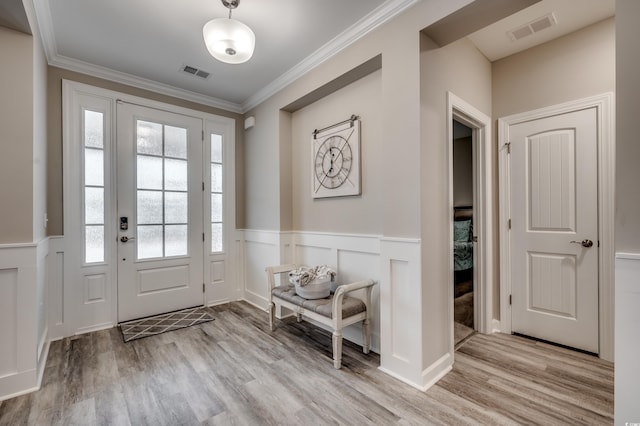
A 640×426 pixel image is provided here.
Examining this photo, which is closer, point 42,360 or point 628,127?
point 628,127

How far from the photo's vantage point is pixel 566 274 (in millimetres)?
2521

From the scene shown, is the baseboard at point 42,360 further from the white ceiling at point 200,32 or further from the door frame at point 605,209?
the door frame at point 605,209

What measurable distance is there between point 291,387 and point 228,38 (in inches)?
92.6

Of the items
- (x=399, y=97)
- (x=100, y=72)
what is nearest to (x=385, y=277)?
(x=399, y=97)

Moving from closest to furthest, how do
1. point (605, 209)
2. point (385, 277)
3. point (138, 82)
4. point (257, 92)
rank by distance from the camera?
point (385, 277) < point (605, 209) < point (138, 82) < point (257, 92)

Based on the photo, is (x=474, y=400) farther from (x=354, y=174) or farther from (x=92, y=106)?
(x=92, y=106)

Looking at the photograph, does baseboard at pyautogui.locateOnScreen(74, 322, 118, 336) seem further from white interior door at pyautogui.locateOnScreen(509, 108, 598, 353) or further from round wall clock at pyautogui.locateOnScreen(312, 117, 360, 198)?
white interior door at pyautogui.locateOnScreen(509, 108, 598, 353)

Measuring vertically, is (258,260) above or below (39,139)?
below

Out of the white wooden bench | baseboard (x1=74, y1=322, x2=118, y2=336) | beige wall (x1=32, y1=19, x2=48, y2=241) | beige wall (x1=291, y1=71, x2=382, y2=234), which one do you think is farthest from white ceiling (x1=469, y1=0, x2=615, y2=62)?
baseboard (x1=74, y1=322, x2=118, y2=336)

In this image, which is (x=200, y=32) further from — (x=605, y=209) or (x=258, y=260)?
(x=605, y=209)

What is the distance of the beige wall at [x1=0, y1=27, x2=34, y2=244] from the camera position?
1.92m

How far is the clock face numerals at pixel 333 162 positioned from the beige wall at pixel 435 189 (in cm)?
81

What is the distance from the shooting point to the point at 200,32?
2.42 metres

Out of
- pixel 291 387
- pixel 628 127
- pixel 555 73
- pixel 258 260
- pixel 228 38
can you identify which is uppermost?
pixel 555 73
